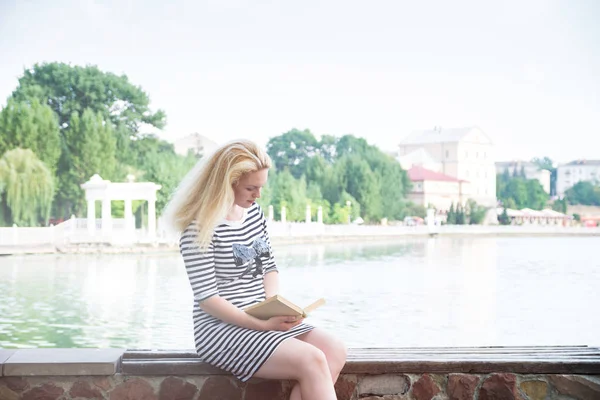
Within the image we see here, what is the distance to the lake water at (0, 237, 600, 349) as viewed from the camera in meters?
15.1

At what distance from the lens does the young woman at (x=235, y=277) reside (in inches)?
70.6

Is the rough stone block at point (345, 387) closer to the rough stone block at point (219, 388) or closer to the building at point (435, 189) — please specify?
the rough stone block at point (219, 388)

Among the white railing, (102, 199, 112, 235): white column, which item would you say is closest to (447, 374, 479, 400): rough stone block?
the white railing

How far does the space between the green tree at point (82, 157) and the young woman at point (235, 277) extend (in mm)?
22320

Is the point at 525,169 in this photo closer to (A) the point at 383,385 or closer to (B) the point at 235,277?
(A) the point at 383,385

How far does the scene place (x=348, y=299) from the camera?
17.7 meters

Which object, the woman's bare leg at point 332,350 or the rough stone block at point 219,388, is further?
the rough stone block at point 219,388

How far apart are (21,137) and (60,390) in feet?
75.1

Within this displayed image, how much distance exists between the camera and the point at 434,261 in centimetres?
2505

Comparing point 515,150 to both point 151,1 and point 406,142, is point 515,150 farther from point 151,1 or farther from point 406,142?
point 151,1

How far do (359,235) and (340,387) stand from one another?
29267mm

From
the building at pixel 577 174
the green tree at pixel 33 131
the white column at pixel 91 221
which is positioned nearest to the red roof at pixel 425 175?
the building at pixel 577 174

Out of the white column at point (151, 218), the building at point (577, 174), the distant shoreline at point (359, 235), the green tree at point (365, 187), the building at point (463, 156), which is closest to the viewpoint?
the distant shoreline at point (359, 235)

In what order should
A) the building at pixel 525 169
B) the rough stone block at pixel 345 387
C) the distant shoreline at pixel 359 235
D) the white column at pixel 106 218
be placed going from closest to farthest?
the rough stone block at pixel 345 387
the distant shoreline at pixel 359 235
the white column at pixel 106 218
the building at pixel 525 169
